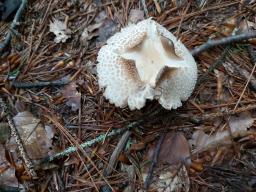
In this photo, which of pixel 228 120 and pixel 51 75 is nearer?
pixel 228 120

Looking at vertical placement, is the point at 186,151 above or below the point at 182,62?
below

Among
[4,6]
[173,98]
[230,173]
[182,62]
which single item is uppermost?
[4,6]

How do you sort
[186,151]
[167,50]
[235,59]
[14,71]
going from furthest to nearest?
[14,71] → [235,59] → [186,151] → [167,50]

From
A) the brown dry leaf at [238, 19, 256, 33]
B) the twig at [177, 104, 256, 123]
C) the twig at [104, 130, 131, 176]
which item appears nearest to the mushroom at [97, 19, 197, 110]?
the twig at [177, 104, 256, 123]

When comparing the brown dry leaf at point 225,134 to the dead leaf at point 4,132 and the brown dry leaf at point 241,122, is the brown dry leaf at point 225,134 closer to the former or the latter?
the brown dry leaf at point 241,122

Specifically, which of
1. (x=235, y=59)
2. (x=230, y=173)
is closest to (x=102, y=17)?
(x=235, y=59)

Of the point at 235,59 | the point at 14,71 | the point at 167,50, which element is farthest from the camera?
the point at 14,71

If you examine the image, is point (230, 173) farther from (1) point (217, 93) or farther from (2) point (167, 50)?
(2) point (167, 50)
